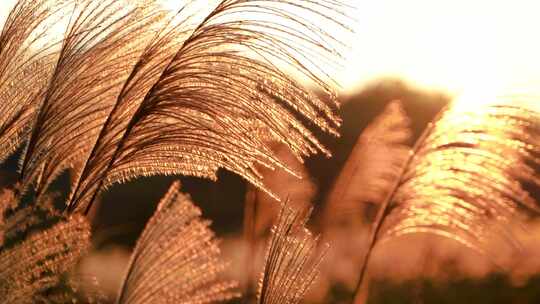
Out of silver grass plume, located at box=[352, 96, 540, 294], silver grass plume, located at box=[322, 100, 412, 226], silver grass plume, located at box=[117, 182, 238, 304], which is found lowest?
silver grass plume, located at box=[117, 182, 238, 304]

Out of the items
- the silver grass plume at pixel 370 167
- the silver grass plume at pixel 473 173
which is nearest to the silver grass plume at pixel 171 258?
the silver grass plume at pixel 473 173

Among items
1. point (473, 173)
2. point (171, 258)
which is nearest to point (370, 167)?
point (473, 173)

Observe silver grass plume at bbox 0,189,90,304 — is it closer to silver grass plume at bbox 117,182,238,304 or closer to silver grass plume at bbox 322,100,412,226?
silver grass plume at bbox 117,182,238,304

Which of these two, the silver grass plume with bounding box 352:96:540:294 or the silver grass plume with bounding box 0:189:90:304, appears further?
the silver grass plume with bounding box 352:96:540:294

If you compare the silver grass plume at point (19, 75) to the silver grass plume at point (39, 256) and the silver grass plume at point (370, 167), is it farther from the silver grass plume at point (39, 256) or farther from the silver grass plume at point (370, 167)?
the silver grass plume at point (370, 167)

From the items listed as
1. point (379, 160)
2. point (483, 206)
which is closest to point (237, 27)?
point (483, 206)

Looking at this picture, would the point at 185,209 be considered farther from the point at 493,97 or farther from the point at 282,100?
the point at 493,97

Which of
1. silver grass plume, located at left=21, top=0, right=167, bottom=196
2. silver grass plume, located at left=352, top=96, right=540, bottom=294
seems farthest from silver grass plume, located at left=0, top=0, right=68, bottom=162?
silver grass plume, located at left=352, top=96, right=540, bottom=294
